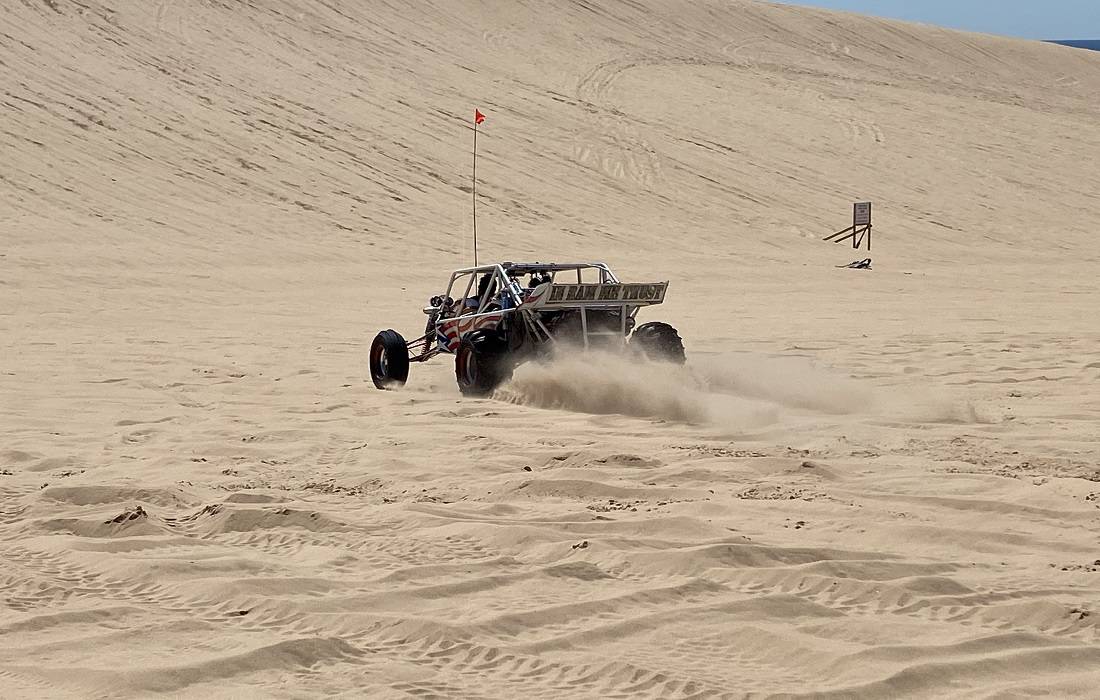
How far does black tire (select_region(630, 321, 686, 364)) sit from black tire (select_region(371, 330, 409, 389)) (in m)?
1.72

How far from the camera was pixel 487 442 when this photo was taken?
283 inches

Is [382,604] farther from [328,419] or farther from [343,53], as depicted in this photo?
[343,53]

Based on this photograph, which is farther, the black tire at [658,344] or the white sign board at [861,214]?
the white sign board at [861,214]

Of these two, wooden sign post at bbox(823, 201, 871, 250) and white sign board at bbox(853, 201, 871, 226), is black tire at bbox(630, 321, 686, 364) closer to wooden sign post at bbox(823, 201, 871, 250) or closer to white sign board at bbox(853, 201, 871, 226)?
wooden sign post at bbox(823, 201, 871, 250)

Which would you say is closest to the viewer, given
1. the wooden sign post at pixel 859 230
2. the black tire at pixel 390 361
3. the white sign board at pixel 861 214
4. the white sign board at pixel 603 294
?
the white sign board at pixel 603 294

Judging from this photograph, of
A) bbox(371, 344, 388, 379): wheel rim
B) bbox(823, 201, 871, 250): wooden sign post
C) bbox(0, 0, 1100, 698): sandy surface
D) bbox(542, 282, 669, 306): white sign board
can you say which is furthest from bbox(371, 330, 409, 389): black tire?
bbox(823, 201, 871, 250): wooden sign post

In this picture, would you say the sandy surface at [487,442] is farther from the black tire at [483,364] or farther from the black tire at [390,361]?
the black tire at [390,361]

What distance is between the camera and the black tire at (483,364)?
910 centimetres

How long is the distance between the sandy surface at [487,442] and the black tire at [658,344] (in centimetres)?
30

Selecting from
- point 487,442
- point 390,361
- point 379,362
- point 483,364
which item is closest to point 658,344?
point 483,364

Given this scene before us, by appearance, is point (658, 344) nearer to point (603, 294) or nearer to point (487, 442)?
point (603, 294)

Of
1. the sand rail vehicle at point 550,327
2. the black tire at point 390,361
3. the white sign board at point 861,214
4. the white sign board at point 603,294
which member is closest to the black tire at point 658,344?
the sand rail vehicle at point 550,327

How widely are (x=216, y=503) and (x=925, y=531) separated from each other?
9.27 ft

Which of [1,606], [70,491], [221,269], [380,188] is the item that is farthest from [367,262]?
[1,606]
